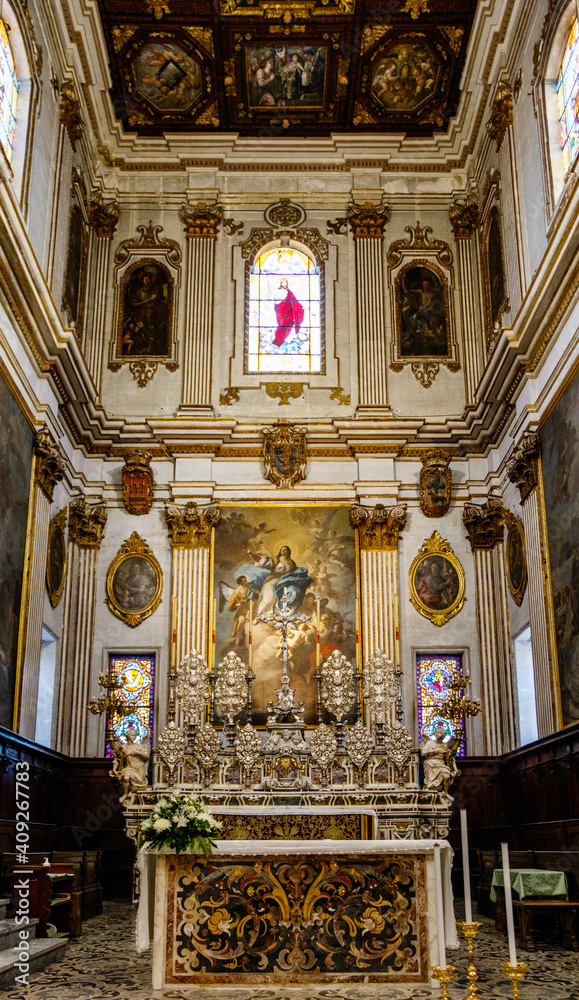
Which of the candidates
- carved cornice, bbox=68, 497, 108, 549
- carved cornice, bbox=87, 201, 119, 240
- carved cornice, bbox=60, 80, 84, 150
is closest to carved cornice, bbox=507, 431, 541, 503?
carved cornice, bbox=68, 497, 108, 549

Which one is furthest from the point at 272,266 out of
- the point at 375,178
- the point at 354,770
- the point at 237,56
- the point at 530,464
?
the point at 354,770

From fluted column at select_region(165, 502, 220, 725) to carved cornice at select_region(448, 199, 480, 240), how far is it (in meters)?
7.30

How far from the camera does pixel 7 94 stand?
14211mm

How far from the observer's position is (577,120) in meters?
13.9

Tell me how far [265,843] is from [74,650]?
962 cm

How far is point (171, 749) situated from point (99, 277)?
9791 millimetres

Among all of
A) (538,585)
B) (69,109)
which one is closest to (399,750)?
(538,585)

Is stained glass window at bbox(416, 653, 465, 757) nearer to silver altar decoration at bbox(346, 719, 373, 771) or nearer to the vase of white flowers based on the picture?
silver altar decoration at bbox(346, 719, 373, 771)

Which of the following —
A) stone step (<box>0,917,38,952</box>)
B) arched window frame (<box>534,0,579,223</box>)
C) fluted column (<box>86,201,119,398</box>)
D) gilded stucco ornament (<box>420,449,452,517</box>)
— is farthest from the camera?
fluted column (<box>86,201,119,398</box>)

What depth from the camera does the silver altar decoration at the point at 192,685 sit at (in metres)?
14.7

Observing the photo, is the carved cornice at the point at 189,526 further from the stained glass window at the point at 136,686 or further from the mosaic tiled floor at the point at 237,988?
the mosaic tiled floor at the point at 237,988

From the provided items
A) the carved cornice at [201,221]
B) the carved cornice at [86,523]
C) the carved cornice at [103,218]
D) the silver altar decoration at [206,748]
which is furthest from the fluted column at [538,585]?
the carved cornice at [103,218]
